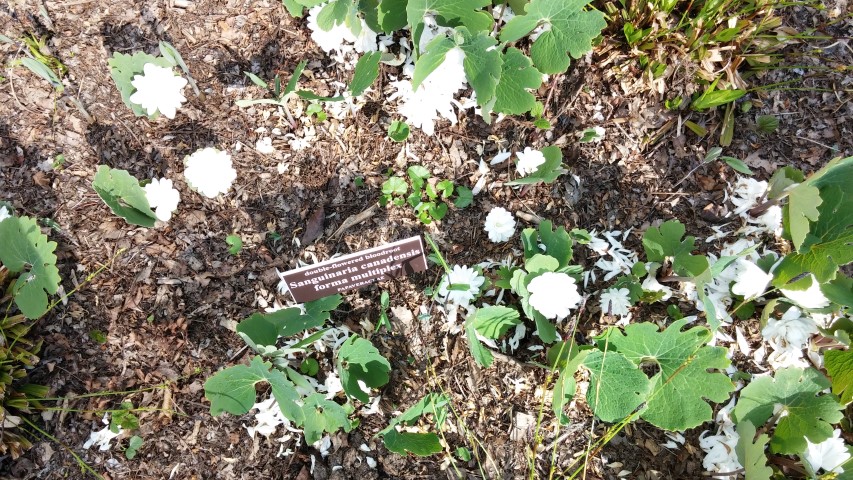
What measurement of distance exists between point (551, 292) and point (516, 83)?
28.9 inches

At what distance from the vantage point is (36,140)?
7.83ft

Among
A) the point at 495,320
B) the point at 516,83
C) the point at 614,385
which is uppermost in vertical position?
the point at 516,83

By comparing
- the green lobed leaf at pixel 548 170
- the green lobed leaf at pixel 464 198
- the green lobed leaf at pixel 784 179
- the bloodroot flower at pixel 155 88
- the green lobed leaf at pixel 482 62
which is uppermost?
the bloodroot flower at pixel 155 88

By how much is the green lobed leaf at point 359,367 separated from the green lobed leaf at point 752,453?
45.6 inches

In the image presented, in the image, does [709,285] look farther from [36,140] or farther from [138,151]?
[36,140]

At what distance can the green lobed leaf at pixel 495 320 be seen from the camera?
1965 mm

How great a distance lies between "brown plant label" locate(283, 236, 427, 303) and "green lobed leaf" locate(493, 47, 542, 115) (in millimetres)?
579

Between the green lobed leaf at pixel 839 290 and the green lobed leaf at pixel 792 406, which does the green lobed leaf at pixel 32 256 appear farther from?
the green lobed leaf at pixel 839 290

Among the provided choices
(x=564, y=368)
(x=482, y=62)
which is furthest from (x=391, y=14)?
(x=564, y=368)

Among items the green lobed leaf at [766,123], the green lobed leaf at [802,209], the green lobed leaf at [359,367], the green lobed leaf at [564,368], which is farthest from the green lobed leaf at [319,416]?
the green lobed leaf at [766,123]

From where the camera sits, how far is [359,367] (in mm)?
1981

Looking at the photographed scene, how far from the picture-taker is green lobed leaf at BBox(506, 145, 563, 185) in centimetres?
208

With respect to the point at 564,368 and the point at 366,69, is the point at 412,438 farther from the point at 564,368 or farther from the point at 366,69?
the point at 366,69

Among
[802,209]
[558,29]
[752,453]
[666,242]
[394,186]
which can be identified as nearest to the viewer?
[752,453]
